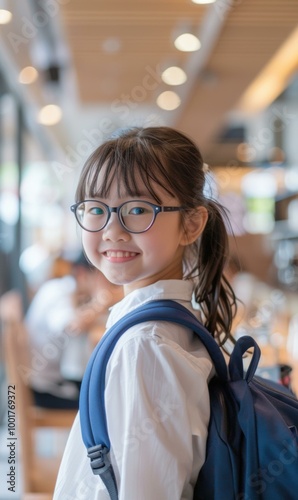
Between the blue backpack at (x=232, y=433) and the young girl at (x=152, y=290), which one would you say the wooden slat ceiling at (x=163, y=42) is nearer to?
the young girl at (x=152, y=290)

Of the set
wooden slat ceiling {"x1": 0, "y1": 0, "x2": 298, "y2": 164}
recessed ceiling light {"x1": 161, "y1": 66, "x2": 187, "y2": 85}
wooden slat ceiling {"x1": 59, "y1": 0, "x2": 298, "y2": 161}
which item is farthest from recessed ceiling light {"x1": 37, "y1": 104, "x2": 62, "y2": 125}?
recessed ceiling light {"x1": 161, "y1": 66, "x2": 187, "y2": 85}

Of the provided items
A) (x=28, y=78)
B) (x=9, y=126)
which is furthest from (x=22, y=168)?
(x=28, y=78)

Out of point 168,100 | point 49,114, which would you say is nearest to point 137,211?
point 168,100

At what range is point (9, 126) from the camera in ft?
21.6

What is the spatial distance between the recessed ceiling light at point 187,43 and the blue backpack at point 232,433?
306 cm

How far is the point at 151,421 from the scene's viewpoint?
2.97ft

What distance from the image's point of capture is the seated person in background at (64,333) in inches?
148

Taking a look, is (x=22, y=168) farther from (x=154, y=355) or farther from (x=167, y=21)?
(x=154, y=355)

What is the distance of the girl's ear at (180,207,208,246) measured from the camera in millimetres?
1099

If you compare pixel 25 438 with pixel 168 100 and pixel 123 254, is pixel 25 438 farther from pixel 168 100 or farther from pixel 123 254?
pixel 168 100

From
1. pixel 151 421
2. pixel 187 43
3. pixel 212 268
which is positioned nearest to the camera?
pixel 151 421

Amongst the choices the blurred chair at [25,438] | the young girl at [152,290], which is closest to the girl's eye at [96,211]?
the young girl at [152,290]

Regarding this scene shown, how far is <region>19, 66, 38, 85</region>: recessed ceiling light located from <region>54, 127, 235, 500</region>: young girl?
386 cm

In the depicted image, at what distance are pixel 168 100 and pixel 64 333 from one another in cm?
271
